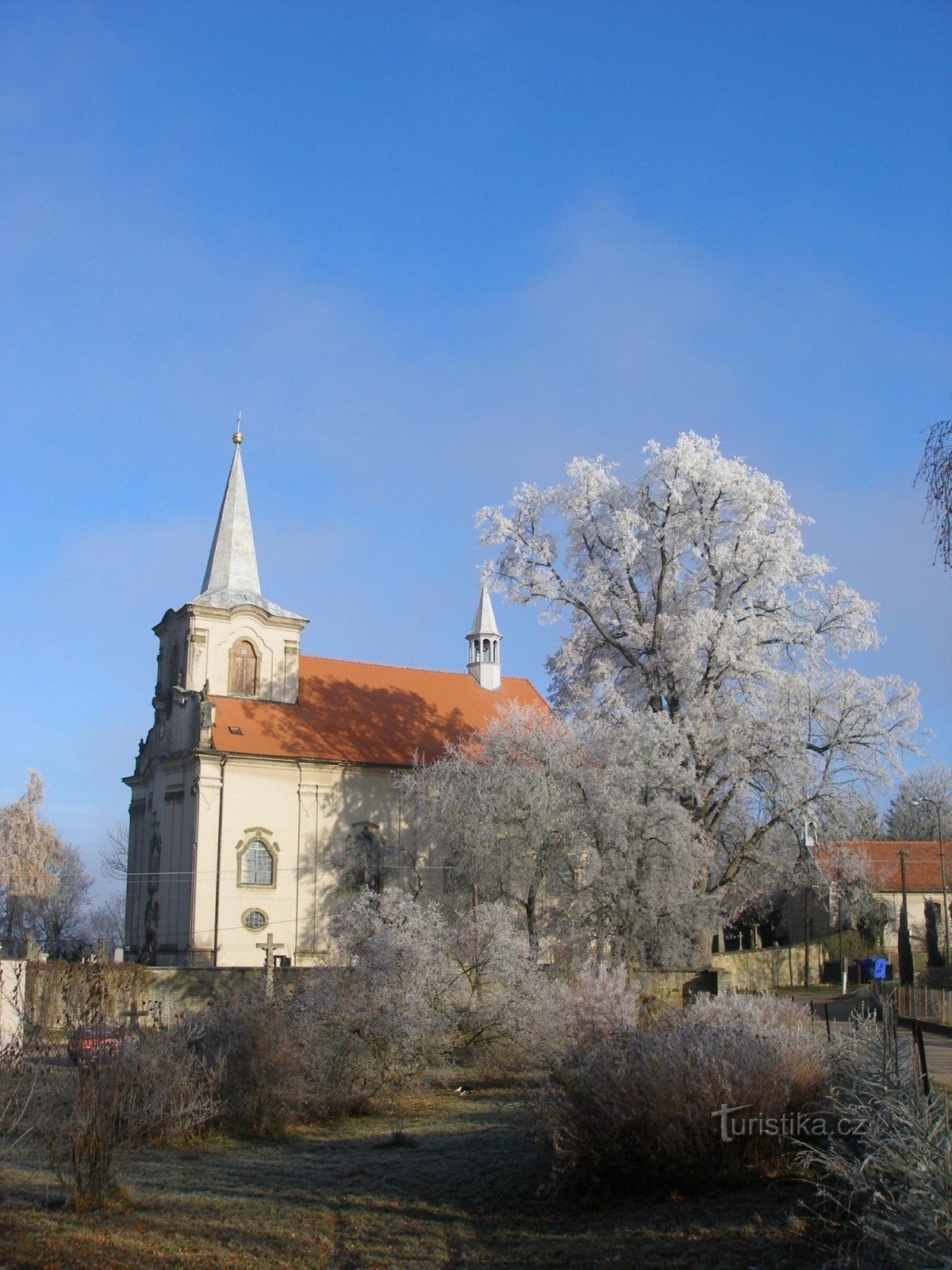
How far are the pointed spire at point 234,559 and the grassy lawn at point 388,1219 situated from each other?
32584 mm

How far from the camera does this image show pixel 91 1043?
34.8 ft

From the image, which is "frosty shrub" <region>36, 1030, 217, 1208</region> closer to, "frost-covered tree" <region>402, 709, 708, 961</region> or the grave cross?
the grave cross

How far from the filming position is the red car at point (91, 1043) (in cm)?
1027

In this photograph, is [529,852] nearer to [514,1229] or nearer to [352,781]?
[352,781]

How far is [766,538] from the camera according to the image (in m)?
31.2

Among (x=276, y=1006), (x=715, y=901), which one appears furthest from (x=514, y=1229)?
(x=715, y=901)

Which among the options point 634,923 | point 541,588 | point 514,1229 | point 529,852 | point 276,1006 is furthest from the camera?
point 541,588

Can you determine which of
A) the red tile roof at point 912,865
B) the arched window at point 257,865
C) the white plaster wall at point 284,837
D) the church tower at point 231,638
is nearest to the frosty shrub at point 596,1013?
the white plaster wall at point 284,837

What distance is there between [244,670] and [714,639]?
20.6m

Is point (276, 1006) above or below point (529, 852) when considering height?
below

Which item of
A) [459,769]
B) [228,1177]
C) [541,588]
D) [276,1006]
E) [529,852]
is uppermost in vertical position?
[541,588]

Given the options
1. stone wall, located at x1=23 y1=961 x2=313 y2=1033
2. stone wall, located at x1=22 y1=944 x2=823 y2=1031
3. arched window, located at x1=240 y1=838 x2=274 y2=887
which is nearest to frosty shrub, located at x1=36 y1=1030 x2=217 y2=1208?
stone wall, located at x1=22 y1=944 x2=823 y2=1031

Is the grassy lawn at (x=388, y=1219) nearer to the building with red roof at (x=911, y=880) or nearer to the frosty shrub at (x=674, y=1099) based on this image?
the frosty shrub at (x=674, y=1099)

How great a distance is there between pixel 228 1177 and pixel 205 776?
29188 mm
